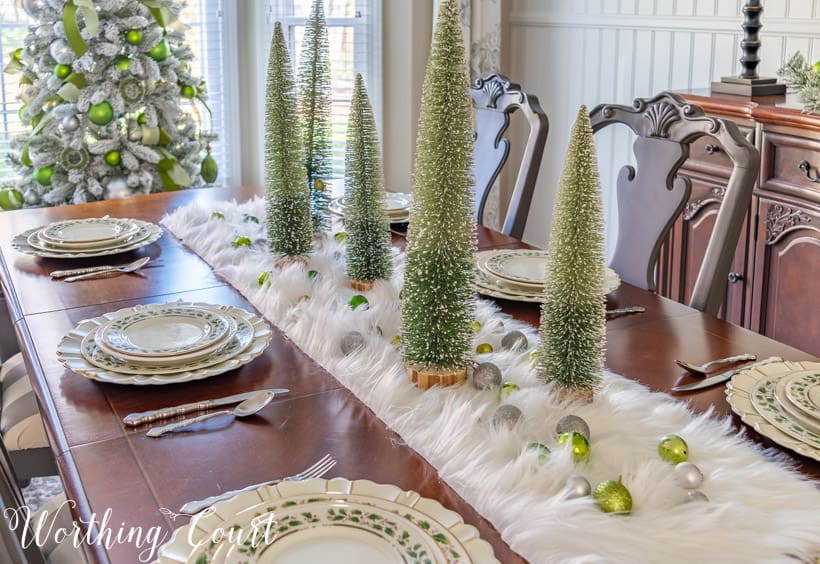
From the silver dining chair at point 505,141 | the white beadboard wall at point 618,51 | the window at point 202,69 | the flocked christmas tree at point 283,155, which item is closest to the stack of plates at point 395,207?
the silver dining chair at point 505,141

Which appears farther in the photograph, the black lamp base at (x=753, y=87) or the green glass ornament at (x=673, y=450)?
the black lamp base at (x=753, y=87)

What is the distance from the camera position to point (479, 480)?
3.15 ft

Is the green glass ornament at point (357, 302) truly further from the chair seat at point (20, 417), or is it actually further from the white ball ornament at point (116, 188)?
the white ball ornament at point (116, 188)

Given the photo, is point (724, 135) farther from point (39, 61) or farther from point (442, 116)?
point (39, 61)

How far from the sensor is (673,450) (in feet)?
3.28

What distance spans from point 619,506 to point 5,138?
3.37 m

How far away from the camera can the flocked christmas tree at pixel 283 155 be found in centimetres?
167

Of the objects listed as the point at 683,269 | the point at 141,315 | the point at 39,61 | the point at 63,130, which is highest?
the point at 39,61

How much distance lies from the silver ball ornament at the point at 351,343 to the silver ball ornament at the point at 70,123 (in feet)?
7.65

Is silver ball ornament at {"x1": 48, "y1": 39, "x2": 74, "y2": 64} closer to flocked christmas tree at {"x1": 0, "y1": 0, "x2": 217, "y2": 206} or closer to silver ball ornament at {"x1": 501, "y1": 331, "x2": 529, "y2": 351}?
flocked christmas tree at {"x1": 0, "y1": 0, "x2": 217, "y2": 206}

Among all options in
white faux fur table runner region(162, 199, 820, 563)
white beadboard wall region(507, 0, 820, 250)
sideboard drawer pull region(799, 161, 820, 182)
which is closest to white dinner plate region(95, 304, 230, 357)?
white faux fur table runner region(162, 199, 820, 563)

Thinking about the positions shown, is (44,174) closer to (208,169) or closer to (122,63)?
(122,63)

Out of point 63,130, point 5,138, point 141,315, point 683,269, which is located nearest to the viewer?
point 141,315

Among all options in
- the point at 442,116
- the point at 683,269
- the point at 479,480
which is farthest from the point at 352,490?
the point at 683,269
